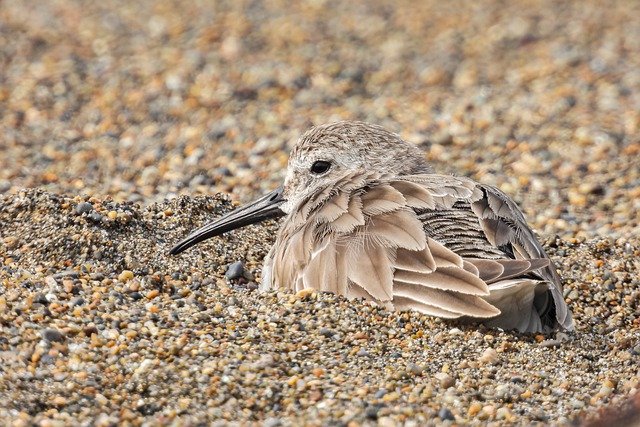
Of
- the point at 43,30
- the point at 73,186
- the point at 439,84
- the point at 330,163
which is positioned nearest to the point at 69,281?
the point at 330,163

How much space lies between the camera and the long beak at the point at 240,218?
682cm

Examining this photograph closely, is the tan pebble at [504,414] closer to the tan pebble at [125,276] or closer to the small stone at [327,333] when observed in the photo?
the small stone at [327,333]

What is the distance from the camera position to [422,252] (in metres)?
5.79

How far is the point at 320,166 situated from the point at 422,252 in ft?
5.37

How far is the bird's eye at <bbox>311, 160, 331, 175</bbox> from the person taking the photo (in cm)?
722

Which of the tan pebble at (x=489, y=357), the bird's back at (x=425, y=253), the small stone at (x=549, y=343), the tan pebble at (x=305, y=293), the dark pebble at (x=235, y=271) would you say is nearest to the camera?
the tan pebble at (x=489, y=357)

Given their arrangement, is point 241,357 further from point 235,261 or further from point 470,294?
point 235,261

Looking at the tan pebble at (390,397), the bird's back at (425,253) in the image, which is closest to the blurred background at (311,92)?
the bird's back at (425,253)

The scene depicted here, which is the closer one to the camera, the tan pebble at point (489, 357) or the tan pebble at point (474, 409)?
the tan pebble at point (474, 409)

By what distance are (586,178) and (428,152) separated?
4.63 ft

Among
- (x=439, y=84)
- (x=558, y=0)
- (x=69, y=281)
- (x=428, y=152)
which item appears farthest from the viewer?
(x=558, y=0)

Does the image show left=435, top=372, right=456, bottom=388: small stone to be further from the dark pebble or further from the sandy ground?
the dark pebble

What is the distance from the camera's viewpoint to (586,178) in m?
9.15

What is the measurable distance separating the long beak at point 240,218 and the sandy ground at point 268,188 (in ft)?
0.41
